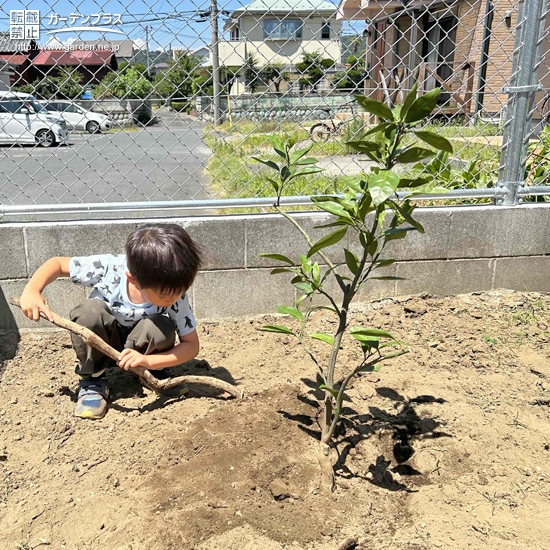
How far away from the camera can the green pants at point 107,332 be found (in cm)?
230

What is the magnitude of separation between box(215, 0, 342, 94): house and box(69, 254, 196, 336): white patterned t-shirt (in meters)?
1.23

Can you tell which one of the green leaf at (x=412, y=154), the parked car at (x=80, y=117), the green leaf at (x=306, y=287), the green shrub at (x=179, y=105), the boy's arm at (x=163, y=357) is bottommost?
the boy's arm at (x=163, y=357)

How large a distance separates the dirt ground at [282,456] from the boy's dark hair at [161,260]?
1.89 ft

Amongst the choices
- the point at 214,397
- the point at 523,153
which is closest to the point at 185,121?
the point at 214,397

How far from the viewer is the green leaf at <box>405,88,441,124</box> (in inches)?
52.6

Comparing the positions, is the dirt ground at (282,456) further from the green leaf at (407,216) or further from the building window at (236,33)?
the building window at (236,33)

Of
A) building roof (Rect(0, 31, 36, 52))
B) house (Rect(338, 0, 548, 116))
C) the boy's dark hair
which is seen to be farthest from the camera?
house (Rect(338, 0, 548, 116))

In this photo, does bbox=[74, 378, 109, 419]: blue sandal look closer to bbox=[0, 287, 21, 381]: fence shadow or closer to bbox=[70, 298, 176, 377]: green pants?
bbox=[70, 298, 176, 377]: green pants

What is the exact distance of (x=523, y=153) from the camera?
322 centimetres

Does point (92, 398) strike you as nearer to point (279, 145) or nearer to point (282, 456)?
point (282, 456)

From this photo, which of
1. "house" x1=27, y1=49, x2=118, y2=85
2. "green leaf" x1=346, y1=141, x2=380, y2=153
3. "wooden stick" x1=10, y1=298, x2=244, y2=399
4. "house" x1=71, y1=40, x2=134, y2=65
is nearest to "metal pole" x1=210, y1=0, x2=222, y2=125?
"house" x1=71, y1=40, x2=134, y2=65

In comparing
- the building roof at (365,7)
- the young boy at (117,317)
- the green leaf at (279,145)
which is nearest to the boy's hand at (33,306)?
the young boy at (117,317)

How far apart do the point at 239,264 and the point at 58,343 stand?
1.01 meters

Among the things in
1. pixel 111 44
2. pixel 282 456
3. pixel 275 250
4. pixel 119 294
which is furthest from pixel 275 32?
pixel 282 456
